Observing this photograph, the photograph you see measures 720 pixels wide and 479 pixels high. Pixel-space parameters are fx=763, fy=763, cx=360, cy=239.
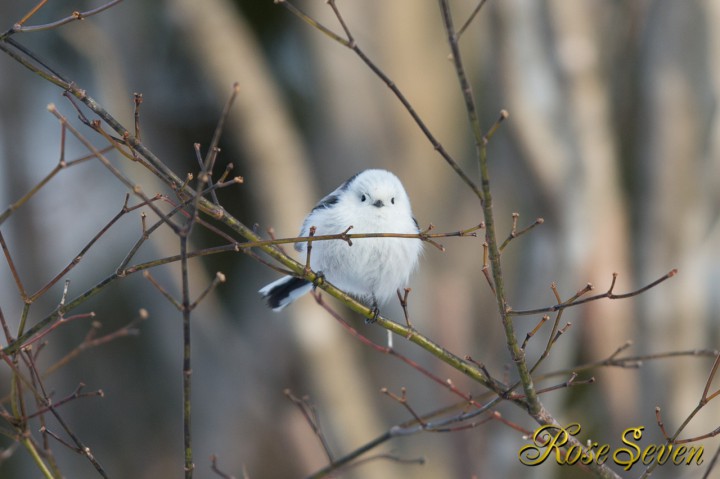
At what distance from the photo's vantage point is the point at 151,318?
6.66 metres

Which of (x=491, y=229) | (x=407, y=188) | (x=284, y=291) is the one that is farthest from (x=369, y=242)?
(x=407, y=188)

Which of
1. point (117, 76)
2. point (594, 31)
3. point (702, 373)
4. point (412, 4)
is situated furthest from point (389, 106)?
point (702, 373)

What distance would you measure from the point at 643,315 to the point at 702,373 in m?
0.50

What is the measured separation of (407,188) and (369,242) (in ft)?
9.78

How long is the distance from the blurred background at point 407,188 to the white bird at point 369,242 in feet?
2.90

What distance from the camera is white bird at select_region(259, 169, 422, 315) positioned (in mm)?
2570

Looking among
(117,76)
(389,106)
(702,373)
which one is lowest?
(702,373)

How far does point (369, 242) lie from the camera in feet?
8.32

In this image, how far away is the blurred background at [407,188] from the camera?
4.47 metres

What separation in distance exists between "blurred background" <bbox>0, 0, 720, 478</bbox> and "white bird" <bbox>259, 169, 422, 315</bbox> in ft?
2.90

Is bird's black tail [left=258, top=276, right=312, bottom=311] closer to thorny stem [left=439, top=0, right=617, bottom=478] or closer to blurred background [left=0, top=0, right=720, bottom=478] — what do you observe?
blurred background [left=0, top=0, right=720, bottom=478]

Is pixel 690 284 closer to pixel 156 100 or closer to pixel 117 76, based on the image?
pixel 117 76

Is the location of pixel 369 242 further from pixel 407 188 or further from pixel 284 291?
pixel 407 188

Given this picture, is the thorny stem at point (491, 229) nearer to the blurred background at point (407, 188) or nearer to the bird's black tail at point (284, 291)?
the bird's black tail at point (284, 291)
